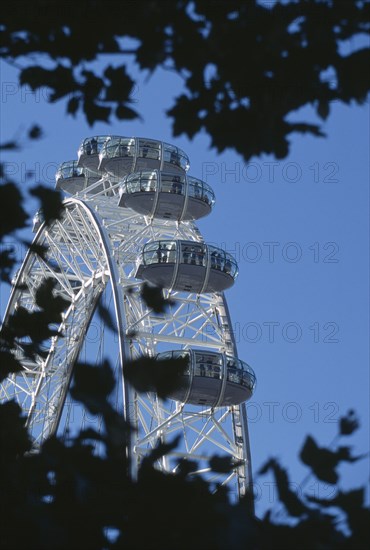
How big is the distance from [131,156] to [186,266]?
7.59 metres

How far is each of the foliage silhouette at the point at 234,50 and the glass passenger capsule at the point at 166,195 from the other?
42190 millimetres

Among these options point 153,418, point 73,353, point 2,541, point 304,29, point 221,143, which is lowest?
point 2,541

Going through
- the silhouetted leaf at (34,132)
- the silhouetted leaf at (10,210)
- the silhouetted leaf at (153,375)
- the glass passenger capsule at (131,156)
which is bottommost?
Answer: the silhouetted leaf at (153,375)

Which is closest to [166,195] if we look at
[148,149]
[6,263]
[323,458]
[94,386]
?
[148,149]

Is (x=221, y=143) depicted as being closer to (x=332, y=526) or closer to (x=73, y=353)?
(x=332, y=526)

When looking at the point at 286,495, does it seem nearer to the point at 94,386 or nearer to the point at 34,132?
the point at 94,386

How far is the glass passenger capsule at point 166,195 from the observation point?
4916 centimetres

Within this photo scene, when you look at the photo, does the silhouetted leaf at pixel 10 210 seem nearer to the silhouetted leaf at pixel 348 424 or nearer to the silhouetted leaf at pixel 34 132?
the silhouetted leaf at pixel 34 132

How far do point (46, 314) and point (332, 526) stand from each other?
2.79 metres

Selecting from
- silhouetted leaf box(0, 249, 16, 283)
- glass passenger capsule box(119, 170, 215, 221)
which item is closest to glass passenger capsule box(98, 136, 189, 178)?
glass passenger capsule box(119, 170, 215, 221)

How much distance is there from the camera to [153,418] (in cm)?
4997

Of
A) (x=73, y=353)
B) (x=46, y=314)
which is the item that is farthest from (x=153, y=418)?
(x=46, y=314)

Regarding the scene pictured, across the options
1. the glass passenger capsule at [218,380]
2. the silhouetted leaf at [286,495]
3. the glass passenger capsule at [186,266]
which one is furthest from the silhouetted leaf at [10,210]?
the glass passenger capsule at [186,266]

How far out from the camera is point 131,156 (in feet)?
171
